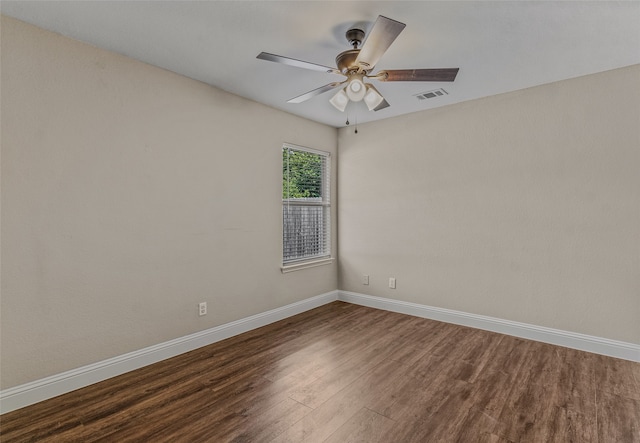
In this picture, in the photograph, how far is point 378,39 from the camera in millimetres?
1775

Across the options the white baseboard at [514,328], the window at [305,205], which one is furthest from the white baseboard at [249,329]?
the window at [305,205]

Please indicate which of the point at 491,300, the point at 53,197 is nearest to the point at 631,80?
the point at 491,300

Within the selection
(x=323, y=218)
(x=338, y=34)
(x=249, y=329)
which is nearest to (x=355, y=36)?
(x=338, y=34)

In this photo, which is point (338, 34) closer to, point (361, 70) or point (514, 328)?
point (361, 70)

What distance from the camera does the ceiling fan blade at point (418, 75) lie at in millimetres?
2046

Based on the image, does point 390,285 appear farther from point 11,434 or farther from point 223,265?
point 11,434

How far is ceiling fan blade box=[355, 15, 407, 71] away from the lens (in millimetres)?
1636

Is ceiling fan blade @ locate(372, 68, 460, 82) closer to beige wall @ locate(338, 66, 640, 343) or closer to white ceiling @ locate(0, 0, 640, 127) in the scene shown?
white ceiling @ locate(0, 0, 640, 127)

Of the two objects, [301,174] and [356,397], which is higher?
[301,174]

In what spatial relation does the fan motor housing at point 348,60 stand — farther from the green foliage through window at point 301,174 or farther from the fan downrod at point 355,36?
the green foliage through window at point 301,174

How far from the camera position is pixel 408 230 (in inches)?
156

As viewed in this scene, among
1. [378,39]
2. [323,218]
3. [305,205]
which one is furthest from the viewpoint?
[323,218]

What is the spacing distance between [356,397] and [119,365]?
72.6 inches

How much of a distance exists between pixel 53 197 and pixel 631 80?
4.61 metres
